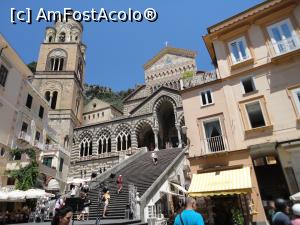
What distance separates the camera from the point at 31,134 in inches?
947

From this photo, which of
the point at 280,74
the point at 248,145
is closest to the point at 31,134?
the point at 248,145

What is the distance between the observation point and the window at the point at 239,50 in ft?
49.5

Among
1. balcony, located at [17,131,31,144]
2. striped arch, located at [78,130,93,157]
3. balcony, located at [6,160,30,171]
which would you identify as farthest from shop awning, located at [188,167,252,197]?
striped arch, located at [78,130,93,157]

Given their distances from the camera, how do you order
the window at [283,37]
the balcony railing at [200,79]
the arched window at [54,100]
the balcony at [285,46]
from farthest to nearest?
the arched window at [54,100] → the balcony railing at [200,79] → the window at [283,37] → the balcony at [285,46]

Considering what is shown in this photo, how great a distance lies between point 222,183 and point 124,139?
22.6 metres

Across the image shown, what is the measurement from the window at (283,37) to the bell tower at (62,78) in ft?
95.3

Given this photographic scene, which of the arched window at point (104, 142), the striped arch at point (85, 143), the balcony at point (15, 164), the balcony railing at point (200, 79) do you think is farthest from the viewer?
the striped arch at point (85, 143)

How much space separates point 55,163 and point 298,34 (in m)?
25.8

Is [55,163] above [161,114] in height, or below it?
below

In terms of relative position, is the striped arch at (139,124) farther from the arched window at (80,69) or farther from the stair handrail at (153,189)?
the arched window at (80,69)

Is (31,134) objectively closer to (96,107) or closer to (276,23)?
(276,23)

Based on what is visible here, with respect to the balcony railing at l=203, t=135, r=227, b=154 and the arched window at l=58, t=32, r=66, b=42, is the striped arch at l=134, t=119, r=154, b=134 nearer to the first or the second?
the balcony railing at l=203, t=135, r=227, b=154

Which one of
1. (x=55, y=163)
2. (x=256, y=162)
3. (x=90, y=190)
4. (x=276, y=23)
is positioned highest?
(x=276, y=23)

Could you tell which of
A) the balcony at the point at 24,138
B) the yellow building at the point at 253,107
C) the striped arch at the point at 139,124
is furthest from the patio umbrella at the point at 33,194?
the striped arch at the point at 139,124
